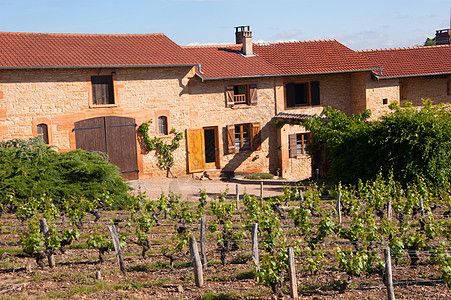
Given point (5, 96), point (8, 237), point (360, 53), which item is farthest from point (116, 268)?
point (360, 53)

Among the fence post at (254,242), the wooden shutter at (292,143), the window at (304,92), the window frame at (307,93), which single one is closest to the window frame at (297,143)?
the wooden shutter at (292,143)

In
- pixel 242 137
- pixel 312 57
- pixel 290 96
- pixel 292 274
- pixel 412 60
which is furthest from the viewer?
pixel 412 60

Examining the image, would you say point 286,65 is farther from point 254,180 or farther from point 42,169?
point 42,169

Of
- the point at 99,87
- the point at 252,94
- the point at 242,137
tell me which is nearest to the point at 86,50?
the point at 99,87

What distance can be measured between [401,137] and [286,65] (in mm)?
9388

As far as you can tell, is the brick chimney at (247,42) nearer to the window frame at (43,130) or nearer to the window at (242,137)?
the window at (242,137)

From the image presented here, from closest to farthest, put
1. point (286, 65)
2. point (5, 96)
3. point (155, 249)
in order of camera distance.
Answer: point (155, 249)
point (5, 96)
point (286, 65)

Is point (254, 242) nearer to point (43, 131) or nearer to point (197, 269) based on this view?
point (197, 269)

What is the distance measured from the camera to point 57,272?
935 cm

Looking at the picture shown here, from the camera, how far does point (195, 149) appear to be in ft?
70.7

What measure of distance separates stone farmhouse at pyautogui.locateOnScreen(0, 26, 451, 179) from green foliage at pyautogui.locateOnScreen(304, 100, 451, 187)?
4284 millimetres

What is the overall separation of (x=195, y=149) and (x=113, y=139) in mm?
3371

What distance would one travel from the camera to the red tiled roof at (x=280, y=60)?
2219 centimetres

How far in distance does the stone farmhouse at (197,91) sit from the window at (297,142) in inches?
1.7
